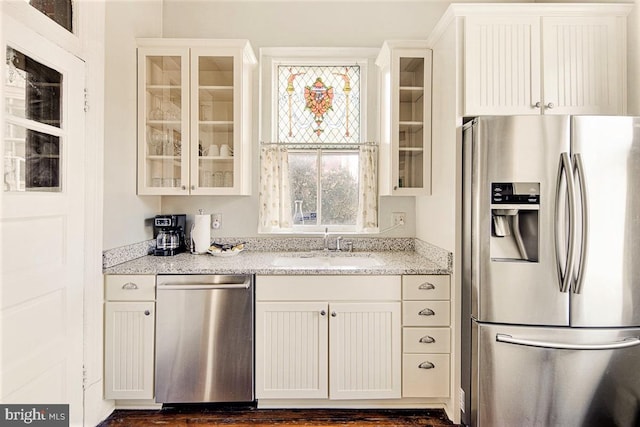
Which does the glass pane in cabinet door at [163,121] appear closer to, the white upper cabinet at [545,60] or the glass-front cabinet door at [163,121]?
the glass-front cabinet door at [163,121]

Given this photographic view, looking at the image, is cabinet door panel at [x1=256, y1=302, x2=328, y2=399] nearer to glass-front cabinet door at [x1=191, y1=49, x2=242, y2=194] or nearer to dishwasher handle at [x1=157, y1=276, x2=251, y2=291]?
dishwasher handle at [x1=157, y1=276, x2=251, y2=291]

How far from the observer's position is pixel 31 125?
1.57 metres

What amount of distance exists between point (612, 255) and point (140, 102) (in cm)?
292

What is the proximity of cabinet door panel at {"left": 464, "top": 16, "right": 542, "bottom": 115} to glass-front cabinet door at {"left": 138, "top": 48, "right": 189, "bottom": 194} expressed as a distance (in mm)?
1843

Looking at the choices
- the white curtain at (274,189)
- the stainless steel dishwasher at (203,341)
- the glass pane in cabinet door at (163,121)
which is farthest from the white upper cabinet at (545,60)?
the glass pane in cabinet door at (163,121)

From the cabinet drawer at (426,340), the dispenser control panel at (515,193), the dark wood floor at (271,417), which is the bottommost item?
the dark wood floor at (271,417)

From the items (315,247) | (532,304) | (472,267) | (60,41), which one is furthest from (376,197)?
(60,41)

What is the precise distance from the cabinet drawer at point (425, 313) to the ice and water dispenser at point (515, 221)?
0.47 metres

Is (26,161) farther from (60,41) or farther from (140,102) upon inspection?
(140,102)

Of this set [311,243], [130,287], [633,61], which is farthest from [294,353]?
[633,61]

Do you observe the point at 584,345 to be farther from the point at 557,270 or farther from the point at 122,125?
the point at 122,125

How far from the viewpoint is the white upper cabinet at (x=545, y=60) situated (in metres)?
1.95

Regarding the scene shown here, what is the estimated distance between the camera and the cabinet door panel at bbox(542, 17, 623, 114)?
77.2 inches

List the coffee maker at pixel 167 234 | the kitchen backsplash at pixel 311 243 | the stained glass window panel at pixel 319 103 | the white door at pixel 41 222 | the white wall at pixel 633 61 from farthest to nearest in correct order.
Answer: the stained glass window panel at pixel 319 103 < the kitchen backsplash at pixel 311 243 < the coffee maker at pixel 167 234 < the white wall at pixel 633 61 < the white door at pixel 41 222
